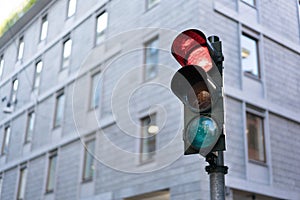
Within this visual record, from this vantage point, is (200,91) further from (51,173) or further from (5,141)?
(5,141)

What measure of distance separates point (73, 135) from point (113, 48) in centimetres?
433

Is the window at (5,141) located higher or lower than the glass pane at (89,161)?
higher

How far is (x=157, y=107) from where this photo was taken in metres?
12.7

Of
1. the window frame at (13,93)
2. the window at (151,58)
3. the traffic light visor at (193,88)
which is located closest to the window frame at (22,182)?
the window frame at (13,93)

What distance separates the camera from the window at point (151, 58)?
1391 cm

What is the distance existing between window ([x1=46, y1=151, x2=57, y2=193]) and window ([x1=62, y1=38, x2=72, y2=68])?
152 inches

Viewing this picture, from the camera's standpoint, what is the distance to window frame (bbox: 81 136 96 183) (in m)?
15.6

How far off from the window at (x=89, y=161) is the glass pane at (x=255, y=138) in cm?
549

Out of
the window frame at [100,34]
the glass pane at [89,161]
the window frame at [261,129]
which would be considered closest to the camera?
the window frame at [261,129]

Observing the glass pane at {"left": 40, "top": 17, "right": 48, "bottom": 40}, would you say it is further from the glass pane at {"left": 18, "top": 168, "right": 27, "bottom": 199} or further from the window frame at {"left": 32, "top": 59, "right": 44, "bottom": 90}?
the glass pane at {"left": 18, "top": 168, "right": 27, "bottom": 199}

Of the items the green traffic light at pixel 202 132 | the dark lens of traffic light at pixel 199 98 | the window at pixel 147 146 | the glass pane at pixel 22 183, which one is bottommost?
the green traffic light at pixel 202 132

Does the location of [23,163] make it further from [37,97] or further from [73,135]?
[73,135]

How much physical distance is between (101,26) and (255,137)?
7.51 m

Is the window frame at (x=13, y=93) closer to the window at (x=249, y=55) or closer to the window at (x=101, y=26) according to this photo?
the window at (x=101, y=26)
